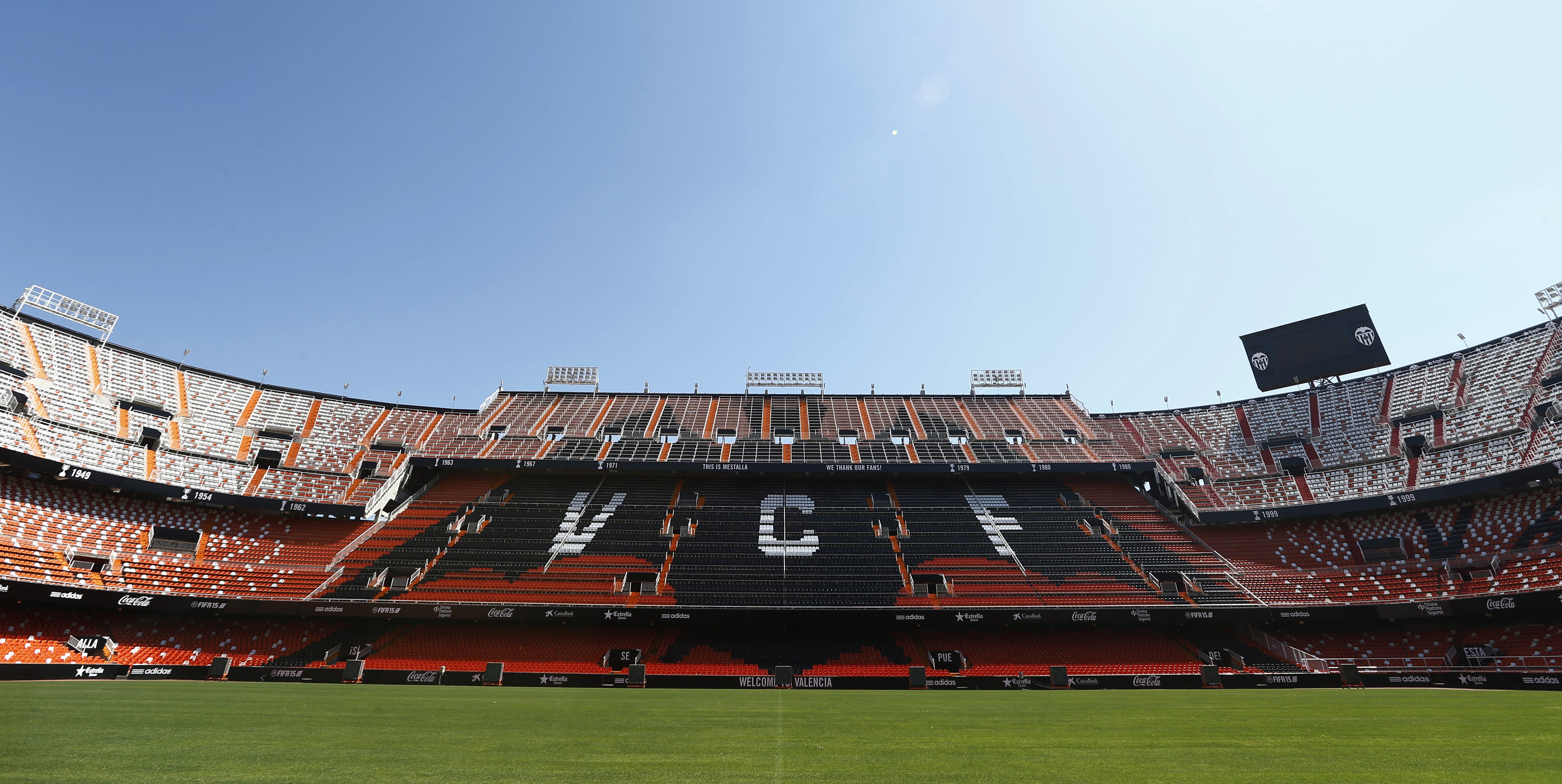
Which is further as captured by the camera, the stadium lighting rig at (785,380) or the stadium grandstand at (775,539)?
the stadium lighting rig at (785,380)

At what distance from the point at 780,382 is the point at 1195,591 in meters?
32.8

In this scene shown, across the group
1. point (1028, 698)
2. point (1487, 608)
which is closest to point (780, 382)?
point (1028, 698)

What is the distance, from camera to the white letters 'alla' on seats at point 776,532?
115 ft

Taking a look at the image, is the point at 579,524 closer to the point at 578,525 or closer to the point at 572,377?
the point at 578,525

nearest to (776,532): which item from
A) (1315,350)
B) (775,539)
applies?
(775,539)

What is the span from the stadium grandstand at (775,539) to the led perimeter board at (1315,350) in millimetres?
1551

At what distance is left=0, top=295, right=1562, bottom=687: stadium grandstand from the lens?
27.3 m

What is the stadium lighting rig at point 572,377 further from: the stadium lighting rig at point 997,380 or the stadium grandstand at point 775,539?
the stadium lighting rig at point 997,380

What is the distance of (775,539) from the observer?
119ft

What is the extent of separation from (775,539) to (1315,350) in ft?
128

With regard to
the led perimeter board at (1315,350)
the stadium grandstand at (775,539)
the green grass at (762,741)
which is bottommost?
the green grass at (762,741)

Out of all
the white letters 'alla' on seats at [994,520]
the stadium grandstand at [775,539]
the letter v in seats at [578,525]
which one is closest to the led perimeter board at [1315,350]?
the stadium grandstand at [775,539]

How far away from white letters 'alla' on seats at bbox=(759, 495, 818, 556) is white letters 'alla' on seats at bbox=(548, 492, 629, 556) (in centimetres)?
909

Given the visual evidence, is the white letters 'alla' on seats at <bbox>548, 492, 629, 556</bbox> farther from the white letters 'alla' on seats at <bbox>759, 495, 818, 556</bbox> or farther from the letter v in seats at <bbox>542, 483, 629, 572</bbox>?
the white letters 'alla' on seats at <bbox>759, 495, 818, 556</bbox>
